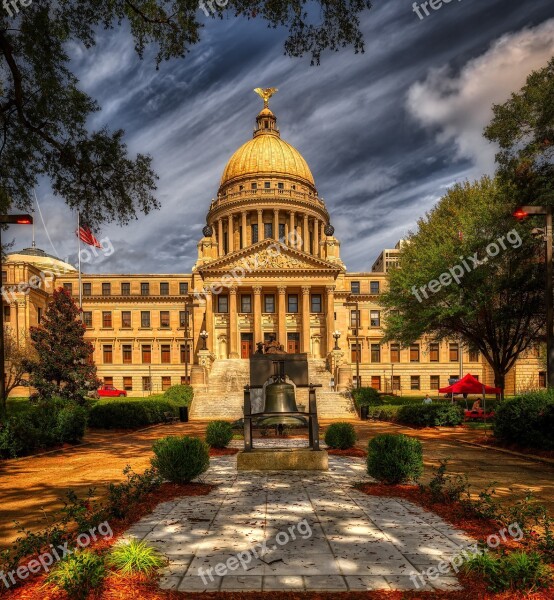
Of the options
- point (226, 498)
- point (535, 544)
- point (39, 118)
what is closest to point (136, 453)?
point (226, 498)

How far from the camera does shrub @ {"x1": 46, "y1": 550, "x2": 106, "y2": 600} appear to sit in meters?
4.55

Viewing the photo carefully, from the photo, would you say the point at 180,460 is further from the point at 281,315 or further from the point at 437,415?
the point at 281,315

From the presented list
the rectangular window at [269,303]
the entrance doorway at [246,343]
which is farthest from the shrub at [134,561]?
the rectangular window at [269,303]

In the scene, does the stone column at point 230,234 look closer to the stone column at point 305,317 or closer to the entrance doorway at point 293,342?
the stone column at point 305,317

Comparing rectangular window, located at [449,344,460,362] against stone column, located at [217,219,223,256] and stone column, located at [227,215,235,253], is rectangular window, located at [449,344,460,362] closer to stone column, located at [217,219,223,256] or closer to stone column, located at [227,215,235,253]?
stone column, located at [227,215,235,253]

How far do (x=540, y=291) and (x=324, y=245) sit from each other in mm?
49469

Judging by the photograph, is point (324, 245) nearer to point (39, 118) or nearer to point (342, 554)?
point (39, 118)

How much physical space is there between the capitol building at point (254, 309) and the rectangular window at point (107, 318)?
139 millimetres

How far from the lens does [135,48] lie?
41.5 ft

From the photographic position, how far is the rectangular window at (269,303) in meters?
60.6

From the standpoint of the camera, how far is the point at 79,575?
460 centimetres


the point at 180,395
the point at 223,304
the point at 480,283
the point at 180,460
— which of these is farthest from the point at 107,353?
the point at 180,460

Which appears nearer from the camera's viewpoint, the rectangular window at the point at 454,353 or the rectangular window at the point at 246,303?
the rectangular window at the point at 246,303

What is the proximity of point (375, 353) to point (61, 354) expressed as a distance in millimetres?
44198
